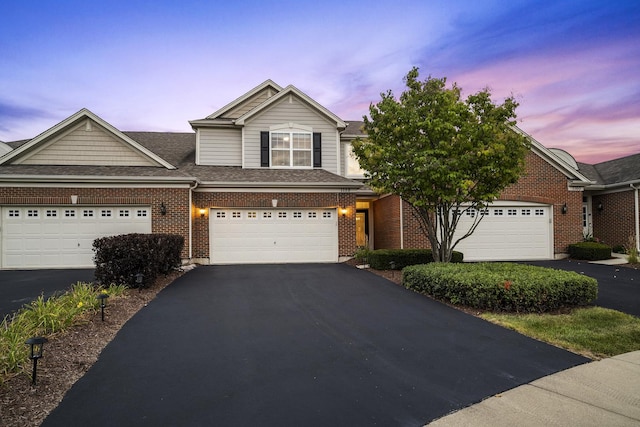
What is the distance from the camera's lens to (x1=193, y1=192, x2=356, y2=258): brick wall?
46.0 ft

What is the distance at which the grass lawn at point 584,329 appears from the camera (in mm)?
4895

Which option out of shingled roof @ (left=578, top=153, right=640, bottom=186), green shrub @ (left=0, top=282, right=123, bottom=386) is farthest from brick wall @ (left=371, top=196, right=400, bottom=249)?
green shrub @ (left=0, top=282, right=123, bottom=386)

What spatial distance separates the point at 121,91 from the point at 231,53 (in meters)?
9.51

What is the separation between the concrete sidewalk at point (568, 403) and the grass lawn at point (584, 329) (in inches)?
30.8

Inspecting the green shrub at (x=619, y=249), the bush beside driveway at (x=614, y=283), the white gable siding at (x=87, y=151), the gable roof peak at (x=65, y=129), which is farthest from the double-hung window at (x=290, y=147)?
the green shrub at (x=619, y=249)

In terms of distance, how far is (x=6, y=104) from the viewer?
79.2 ft

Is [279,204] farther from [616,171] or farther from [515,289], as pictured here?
[616,171]

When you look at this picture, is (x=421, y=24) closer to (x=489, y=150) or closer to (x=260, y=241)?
(x=489, y=150)

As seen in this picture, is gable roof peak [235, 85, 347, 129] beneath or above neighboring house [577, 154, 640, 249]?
above

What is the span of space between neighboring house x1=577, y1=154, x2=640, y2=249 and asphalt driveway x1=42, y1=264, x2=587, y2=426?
1312 centimetres

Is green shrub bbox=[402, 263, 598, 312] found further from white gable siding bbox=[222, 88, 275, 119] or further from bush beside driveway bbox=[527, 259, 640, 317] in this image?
white gable siding bbox=[222, 88, 275, 119]

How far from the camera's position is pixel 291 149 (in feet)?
51.9

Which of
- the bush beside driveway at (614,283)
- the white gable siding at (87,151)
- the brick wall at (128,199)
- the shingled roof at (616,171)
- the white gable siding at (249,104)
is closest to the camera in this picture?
the bush beside driveway at (614,283)

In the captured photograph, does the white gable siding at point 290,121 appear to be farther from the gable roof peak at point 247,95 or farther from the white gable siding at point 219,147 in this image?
the gable roof peak at point 247,95
